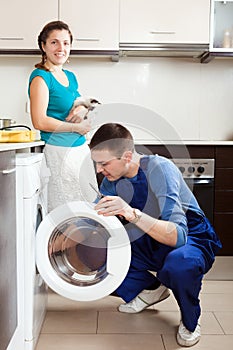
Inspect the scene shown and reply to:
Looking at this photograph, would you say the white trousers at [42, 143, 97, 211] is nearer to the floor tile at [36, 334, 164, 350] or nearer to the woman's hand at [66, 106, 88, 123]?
the woman's hand at [66, 106, 88, 123]

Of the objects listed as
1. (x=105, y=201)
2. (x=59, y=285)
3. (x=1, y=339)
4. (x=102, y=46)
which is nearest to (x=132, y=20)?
(x=102, y=46)

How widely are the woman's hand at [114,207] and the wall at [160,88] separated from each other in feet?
6.00

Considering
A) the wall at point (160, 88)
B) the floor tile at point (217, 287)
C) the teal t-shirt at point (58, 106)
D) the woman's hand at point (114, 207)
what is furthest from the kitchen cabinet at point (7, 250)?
the wall at point (160, 88)

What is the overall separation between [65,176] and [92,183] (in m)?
→ 0.16

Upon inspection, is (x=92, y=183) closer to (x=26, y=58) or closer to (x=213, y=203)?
(x=213, y=203)

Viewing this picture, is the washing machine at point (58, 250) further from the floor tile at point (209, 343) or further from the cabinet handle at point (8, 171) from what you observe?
the floor tile at point (209, 343)

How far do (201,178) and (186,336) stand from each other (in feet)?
4.75

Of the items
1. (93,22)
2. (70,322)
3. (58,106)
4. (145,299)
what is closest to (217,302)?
(145,299)

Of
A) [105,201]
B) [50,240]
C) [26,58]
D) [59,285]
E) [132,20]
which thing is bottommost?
[59,285]

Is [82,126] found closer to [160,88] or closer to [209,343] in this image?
[209,343]

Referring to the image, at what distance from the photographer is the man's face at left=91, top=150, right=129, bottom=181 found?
87.3 inches

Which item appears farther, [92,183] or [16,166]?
[92,183]

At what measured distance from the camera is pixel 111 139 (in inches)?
86.8

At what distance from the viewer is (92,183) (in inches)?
104
